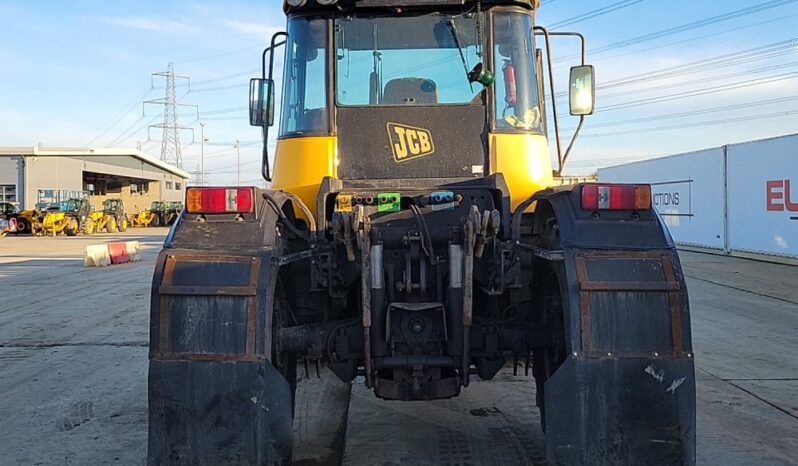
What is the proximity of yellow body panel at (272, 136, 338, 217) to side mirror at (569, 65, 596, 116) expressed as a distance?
1.87 m

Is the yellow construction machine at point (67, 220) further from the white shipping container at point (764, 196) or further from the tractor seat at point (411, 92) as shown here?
the tractor seat at point (411, 92)

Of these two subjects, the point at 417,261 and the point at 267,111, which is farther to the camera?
the point at 267,111

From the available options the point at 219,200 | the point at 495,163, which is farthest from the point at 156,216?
the point at 219,200

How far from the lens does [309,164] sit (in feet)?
14.5

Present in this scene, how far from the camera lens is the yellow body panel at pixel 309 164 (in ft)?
14.4

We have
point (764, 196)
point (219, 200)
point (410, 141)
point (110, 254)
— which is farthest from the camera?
point (110, 254)

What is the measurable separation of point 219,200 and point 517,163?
187 centimetres

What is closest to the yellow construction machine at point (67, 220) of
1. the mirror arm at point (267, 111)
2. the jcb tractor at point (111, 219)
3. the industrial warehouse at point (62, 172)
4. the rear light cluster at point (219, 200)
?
the jcb tractor at point (111, 219)

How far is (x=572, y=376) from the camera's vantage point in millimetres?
3158

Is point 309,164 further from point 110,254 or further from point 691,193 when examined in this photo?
point 691,193

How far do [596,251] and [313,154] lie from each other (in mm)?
1939

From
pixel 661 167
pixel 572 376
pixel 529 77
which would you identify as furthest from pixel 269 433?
pixel 661 167

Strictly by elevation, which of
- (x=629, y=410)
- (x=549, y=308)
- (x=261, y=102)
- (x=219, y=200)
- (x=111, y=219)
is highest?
(x=261, y=102)

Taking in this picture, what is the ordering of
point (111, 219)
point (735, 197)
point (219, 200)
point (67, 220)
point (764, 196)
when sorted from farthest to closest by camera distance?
point (111, 219)
point (67, 220)
point (735, 197)
point (764, 196)
point (219, 200)
